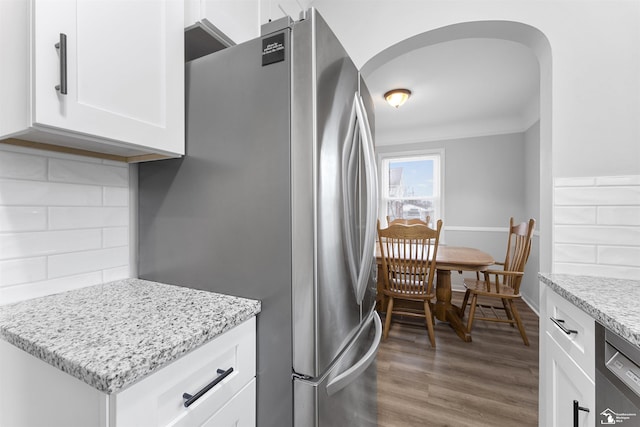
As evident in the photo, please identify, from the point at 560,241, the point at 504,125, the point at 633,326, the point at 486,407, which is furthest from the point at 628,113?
the point at 504,125

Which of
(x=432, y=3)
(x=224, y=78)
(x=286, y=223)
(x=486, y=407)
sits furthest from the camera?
(x=486, y=407)

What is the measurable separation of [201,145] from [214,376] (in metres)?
0.71

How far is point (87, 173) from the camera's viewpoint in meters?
0.97

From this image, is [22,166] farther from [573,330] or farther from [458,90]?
[458,90]

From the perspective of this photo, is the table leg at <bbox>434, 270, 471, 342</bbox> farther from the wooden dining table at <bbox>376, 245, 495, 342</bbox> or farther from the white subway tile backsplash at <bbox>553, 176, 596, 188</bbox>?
the white subway tile backsplash at <bbox>553, 176, 596, 188</bbox>

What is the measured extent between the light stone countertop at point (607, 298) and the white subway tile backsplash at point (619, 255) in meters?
0.07

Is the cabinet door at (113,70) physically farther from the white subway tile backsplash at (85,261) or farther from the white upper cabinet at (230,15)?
the white subway tile backsplash at (85,261)

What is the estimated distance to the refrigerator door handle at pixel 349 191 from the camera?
911mm

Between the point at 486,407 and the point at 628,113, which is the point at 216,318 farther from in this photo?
the point at 486,407

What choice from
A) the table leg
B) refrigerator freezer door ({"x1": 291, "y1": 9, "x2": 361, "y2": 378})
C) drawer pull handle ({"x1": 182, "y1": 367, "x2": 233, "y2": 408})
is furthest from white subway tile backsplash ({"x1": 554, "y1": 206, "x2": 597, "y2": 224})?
the table leg

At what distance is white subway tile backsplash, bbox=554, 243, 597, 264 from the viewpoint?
1.13 metres

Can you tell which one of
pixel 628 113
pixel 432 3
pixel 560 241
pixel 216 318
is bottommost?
pixel 216 318

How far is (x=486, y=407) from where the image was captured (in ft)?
5.37

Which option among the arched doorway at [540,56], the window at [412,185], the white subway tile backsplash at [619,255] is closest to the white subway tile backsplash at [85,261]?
the arched doorway at [540,56]
